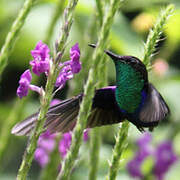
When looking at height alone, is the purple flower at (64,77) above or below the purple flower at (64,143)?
above

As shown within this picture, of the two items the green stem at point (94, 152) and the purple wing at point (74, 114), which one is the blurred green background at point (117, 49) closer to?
the green stem at point (94, 152)

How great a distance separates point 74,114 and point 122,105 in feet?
0.50

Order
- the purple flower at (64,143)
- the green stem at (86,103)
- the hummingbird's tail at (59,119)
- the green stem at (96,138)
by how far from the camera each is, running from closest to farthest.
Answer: the green stem at (86,103)
the hummingbird's tail at (59,119)
the green stem at (96,138)
the purple flower at (64,143)

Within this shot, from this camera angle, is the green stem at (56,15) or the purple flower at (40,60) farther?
the green stem at (56,15)

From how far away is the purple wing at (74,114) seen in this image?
1.12 m

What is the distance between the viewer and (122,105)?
4.03 feet

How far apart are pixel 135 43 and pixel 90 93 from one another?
97.0 inches

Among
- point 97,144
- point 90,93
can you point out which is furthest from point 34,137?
point 97,144

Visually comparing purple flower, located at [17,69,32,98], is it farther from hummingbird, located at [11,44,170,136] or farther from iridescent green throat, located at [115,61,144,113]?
iridescent green throat, located at [115,61,144,113]

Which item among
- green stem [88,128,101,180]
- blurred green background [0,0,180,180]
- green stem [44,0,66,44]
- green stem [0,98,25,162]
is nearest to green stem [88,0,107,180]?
green stem [88,128,101,180]

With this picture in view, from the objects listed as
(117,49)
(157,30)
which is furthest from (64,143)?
(117,49)

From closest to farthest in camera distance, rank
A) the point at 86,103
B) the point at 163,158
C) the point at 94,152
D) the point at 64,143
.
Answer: the point at 86,103
the point at 94,152
the point at 64,143
the point at 163,158

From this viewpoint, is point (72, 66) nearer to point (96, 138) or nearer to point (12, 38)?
point (12, 38)

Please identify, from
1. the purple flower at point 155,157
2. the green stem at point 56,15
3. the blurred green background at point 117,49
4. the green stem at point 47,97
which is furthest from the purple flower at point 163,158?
the green stem at point 47,97
